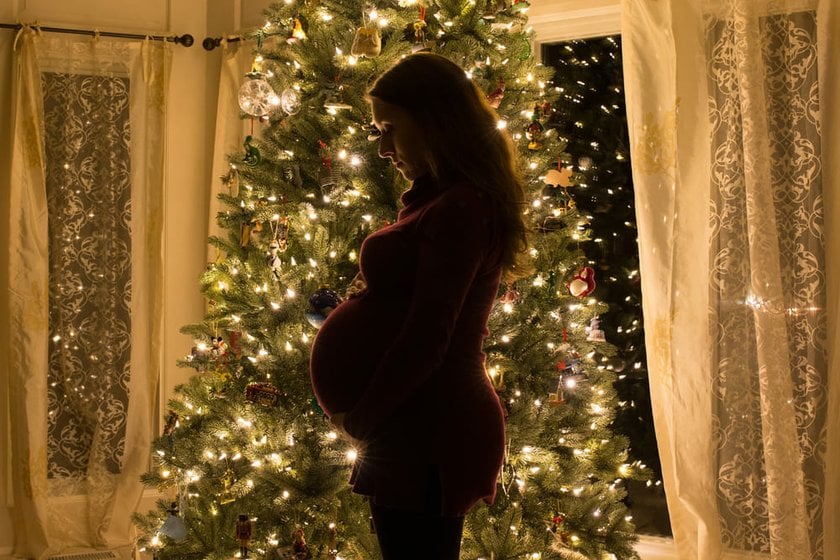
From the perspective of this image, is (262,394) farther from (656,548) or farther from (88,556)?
(88,556)

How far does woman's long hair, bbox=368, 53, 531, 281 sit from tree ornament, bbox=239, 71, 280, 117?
107 centimetres

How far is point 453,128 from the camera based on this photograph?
149cm

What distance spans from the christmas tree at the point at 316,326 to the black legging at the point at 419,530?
817 mm

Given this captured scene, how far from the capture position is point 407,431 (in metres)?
1.44

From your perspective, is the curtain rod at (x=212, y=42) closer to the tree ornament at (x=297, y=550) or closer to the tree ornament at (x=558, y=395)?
the tree ornament at (x=558, y=395)

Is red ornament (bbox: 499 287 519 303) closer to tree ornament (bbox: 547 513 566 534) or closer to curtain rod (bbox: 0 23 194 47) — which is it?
tree ornament (bbox: 547 513 566 534)

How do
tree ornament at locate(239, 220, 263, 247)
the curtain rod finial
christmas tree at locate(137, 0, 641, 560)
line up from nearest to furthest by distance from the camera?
christmas tree at locate(137, 0, 641, 560) → tree ornament at locate(239, 220, 263, 247) → the curtain rod finial

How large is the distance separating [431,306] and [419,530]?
0.38 meters

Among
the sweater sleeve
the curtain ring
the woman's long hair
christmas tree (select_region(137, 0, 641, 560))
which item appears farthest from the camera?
the curtain ring

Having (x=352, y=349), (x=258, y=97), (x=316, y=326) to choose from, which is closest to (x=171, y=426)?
(x=316, y=326)

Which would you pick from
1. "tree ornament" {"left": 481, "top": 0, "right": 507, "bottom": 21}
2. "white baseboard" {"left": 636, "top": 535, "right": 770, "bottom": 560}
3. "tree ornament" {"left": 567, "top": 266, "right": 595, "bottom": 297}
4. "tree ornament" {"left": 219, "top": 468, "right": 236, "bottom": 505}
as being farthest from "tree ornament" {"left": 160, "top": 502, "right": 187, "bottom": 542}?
"tree ornament" {"left": 481, "top": 0, "right": 507, "bottom": 21}

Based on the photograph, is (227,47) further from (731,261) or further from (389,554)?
(389,554)

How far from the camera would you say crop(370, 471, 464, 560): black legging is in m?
1.46

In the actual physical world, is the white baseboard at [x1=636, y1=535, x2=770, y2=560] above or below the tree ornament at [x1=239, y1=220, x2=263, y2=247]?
below
